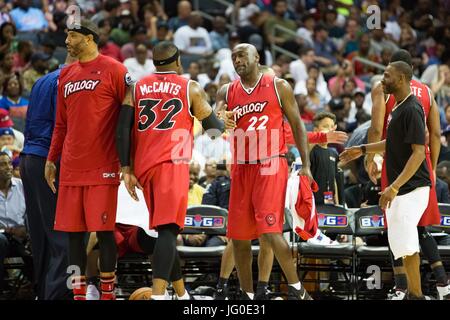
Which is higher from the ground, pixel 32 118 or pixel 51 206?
pixel 32 118

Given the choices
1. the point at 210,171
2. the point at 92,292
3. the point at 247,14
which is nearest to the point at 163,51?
the point at 92,292

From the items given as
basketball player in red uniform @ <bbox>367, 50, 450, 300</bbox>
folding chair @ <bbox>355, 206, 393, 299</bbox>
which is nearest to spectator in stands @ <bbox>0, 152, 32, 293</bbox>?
folding chair @ <bbox>355, 206, 393, 299</bbox>

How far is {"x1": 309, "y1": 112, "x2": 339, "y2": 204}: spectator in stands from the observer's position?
1037cm

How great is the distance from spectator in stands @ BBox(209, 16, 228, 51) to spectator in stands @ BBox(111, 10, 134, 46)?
5.15 ft

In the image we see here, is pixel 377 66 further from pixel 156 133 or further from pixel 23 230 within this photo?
pixel 156 133

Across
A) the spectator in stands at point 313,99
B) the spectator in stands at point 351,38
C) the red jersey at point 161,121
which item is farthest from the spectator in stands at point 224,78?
the red jersey at point 161,121

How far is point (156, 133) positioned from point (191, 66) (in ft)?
25.0

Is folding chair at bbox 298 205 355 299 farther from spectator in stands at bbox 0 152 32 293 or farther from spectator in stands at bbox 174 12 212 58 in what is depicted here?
spectator in stands at bbox 174 12 212 58

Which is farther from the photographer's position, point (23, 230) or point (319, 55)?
point (319, 55)

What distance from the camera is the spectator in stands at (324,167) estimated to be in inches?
408

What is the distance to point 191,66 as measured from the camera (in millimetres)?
Answer: 15047
